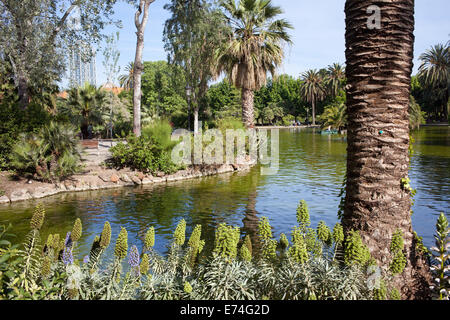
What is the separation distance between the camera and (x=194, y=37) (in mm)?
24094

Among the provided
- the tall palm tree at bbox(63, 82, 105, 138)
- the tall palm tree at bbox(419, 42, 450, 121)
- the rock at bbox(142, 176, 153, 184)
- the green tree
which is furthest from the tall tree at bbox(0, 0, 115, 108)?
the tall palm tree at bbox(419, 42, 450, 121)

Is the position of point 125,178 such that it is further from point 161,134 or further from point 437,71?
point 437,71

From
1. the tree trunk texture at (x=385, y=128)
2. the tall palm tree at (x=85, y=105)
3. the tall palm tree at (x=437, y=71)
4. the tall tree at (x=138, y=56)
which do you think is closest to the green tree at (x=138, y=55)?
the tall tree at (x=138, y=56)

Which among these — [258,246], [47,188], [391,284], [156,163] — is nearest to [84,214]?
[47,188]

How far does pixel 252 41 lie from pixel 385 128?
Answer: 63.4 ft

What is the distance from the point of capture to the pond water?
805 centimetres

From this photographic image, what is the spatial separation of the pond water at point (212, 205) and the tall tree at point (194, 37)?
9.04 metres

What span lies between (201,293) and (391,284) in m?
2.01

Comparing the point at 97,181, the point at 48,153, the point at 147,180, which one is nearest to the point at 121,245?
the point at 97,181

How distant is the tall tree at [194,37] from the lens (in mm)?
22266

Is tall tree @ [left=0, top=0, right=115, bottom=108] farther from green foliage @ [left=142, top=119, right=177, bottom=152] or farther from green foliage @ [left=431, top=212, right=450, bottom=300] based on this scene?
green foliage @ [left=431, top=212, right=450, bottom=300]

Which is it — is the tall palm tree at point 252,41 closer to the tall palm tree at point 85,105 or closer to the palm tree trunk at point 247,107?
the palm tree trunk at point 247,107

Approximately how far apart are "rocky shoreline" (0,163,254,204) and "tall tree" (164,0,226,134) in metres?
5.66

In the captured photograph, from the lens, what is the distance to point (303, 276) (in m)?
3.32
